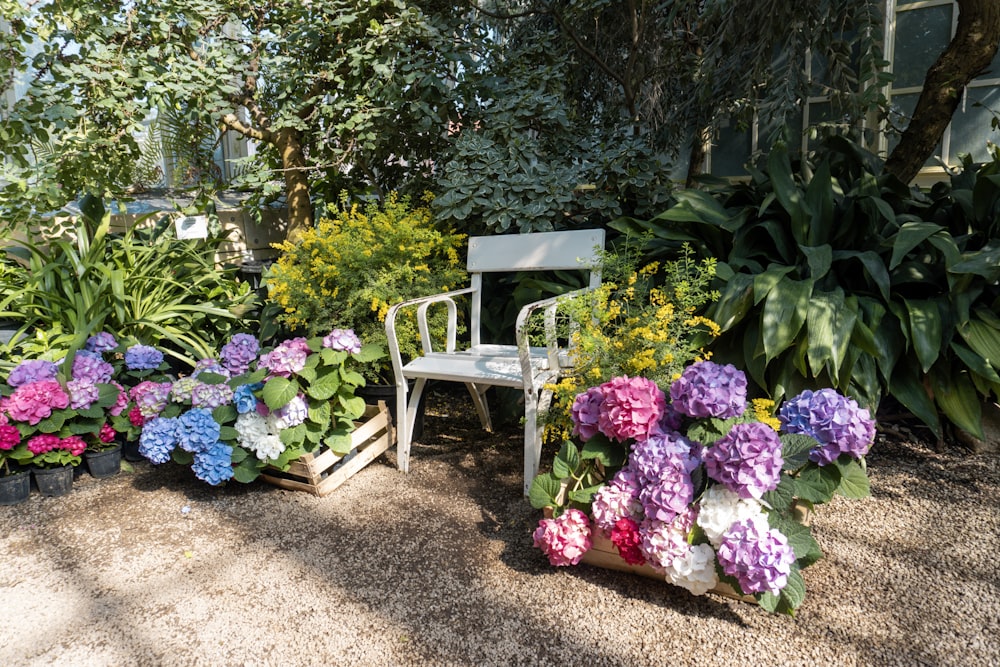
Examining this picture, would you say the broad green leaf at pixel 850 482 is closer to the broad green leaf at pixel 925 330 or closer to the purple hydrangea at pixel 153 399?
the broad green leaf at pixel 925 330

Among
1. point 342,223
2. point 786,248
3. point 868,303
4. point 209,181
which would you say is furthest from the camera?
point 209,181

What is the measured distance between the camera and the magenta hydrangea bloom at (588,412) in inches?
71.2

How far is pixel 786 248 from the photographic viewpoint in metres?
2.60

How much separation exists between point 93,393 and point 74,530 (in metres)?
0.54

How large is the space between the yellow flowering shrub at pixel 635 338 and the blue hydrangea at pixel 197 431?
1188 millimetres

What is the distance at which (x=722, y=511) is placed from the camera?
153cm

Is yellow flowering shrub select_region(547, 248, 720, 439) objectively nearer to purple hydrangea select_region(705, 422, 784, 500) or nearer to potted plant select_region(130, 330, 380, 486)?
purple hydrangea select_region(705, 422, 784, 500)

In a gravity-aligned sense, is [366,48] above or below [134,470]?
above

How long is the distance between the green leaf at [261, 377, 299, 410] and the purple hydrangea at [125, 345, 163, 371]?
0.79 meters

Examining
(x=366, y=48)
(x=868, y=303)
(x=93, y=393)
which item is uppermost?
(x=366, y=48)

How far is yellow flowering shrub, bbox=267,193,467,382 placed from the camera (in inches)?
108

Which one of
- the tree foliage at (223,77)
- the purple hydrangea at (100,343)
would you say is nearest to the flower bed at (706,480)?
the purple hydrangea at (100,343)

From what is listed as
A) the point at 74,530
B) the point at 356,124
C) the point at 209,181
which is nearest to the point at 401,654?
the point at 74,530

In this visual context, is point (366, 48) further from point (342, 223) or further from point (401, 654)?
point (401, 654)
